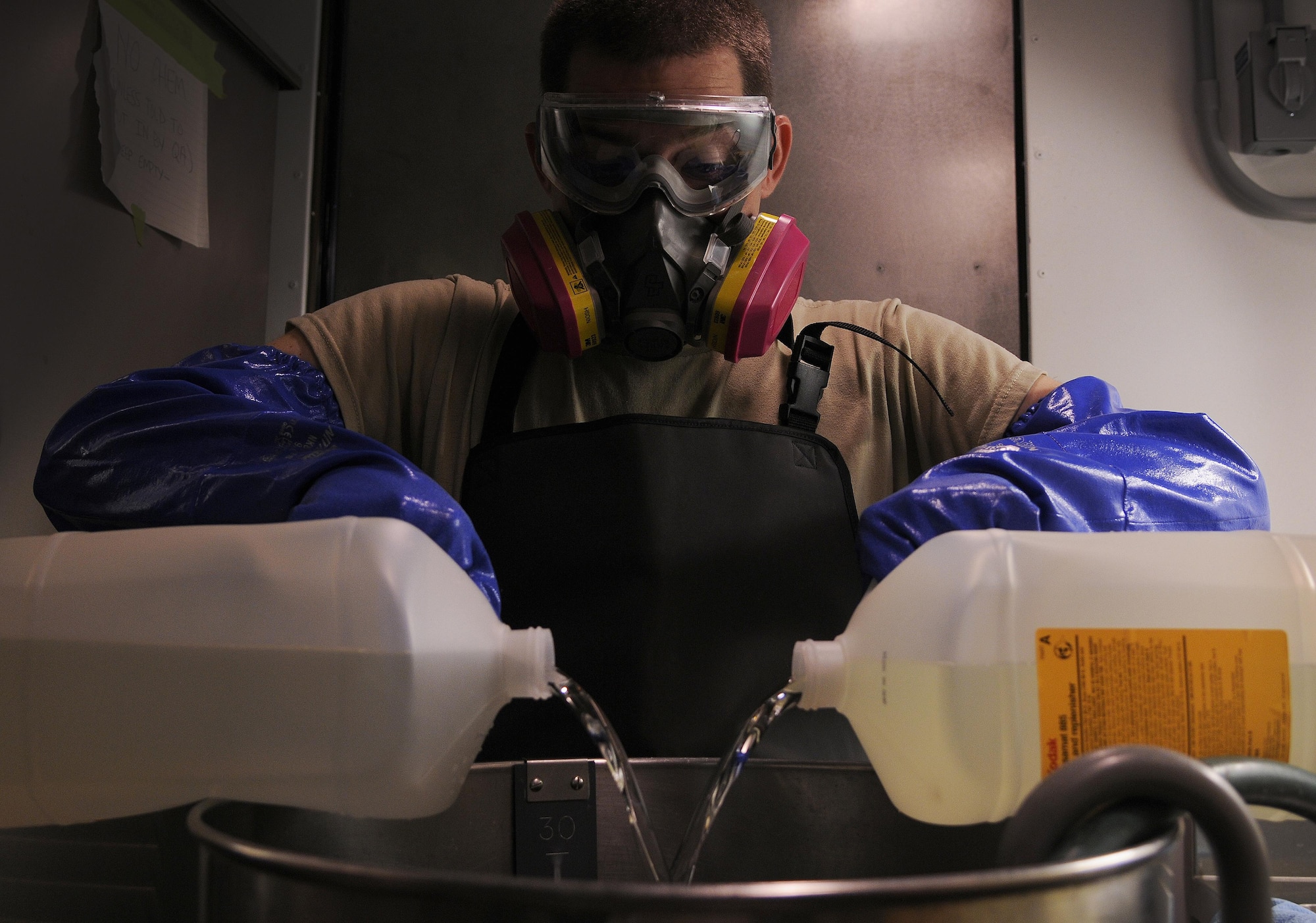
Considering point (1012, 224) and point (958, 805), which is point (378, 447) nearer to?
point (958, 805)

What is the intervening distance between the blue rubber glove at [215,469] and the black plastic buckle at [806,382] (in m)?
0.57

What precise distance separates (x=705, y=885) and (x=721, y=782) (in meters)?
0.33

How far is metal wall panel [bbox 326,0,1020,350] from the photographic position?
1.87 metres

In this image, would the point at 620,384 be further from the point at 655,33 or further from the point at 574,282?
the point at 655,33

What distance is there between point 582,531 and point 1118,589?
2.09ft

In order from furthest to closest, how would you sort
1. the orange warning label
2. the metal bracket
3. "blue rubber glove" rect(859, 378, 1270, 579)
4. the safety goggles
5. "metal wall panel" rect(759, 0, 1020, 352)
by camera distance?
"metal wall panel" rect(759, 0, 1020, 352)
the safety goggles
"blue rubber glove" rect(859, 378, 1270, 579)
the metal bracket
the orange warning label

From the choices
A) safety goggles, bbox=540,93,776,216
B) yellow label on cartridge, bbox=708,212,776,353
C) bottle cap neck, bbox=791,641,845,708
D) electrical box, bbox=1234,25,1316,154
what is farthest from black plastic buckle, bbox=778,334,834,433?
electrical box, bbox=1234,25,1316,154

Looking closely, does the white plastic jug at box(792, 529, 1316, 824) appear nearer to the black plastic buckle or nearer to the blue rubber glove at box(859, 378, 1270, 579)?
the blue rubber glove at box(859, 378, 1270, 579)

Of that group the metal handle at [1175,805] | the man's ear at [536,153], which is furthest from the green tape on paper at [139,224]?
the metal handle at [1175,805]

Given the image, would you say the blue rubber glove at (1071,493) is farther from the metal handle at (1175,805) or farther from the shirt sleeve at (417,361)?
the shirt sleeve at (417,361)

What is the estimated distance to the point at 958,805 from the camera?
610mm

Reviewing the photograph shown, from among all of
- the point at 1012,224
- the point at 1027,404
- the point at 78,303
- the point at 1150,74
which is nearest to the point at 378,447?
the point at 78,303

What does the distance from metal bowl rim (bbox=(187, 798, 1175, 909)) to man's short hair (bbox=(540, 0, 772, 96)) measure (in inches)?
45.1

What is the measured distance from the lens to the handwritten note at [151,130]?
139 centimetres
